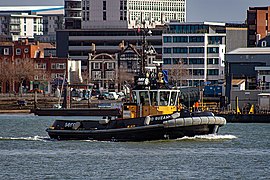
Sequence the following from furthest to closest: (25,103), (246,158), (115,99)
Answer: (115,99) < (25,103) < (246,158)

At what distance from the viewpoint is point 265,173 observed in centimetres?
5809

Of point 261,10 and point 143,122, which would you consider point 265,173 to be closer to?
point 143,122

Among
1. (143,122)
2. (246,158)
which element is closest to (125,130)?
(143,122)

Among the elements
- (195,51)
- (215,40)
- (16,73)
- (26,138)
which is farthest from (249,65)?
(26,138)

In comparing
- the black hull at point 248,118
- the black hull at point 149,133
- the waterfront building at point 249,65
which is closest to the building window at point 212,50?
the waterfront building at point 249,65

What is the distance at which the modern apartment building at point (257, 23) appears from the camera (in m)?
197

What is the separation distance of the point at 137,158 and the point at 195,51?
117247mm

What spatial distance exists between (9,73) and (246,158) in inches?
4835

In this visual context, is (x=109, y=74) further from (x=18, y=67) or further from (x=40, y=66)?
(x=18, y=67)

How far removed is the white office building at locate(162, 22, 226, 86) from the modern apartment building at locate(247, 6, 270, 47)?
1473 cm

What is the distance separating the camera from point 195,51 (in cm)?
18162

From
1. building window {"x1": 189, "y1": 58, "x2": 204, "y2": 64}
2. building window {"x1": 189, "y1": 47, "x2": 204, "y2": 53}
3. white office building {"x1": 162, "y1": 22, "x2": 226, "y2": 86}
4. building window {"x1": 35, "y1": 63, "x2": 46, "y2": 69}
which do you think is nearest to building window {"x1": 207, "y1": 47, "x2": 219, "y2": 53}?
white office building {"x1": 162, "y1": 22, "x2": 226, "y2": 86}

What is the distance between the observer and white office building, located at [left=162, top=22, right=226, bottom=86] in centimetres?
18112

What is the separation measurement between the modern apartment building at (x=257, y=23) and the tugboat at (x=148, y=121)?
395 ft
